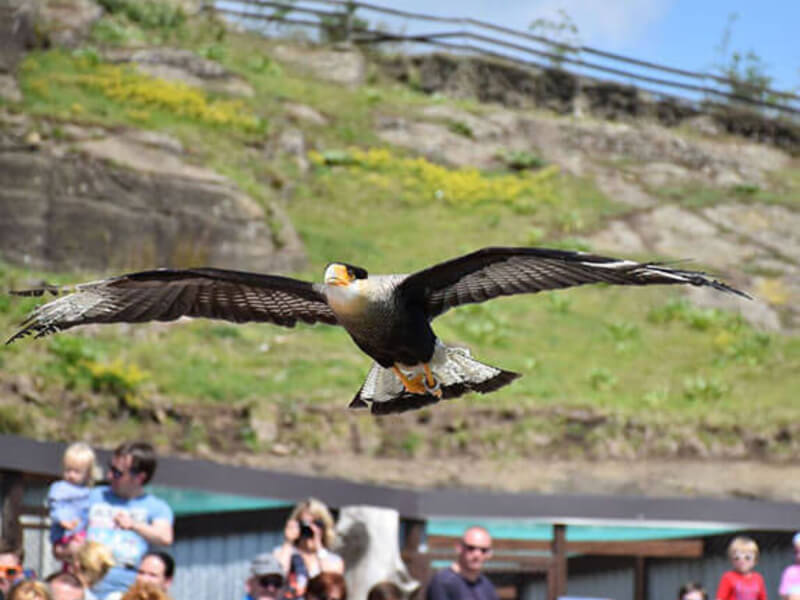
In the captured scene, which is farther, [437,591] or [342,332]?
[342,332]

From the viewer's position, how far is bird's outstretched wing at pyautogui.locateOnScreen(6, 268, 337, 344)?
6.95 meters

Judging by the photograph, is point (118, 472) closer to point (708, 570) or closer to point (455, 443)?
point (708, 570)

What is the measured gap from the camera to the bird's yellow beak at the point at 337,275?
6410mm

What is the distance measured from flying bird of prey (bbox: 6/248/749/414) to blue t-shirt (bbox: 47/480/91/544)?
77.0 inches

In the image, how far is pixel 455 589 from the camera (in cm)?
941

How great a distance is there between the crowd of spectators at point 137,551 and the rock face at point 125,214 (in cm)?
1729

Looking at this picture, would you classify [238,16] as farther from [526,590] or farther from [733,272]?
[526,590]

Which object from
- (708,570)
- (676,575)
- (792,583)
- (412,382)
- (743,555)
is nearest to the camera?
(412,382)

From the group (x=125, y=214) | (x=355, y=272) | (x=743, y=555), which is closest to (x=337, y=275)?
(x=355, y=272)

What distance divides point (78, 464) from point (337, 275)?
337cm

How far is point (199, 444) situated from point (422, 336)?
14925mm

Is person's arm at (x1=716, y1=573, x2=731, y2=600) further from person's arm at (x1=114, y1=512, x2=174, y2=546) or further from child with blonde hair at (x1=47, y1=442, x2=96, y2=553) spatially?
child with blonde hair at (x1=47, y1=442, x2=96, y2=553)

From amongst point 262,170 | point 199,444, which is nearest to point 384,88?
point 262,170

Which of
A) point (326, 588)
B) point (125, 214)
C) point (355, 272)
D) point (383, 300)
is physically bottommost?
point (326, 588)
